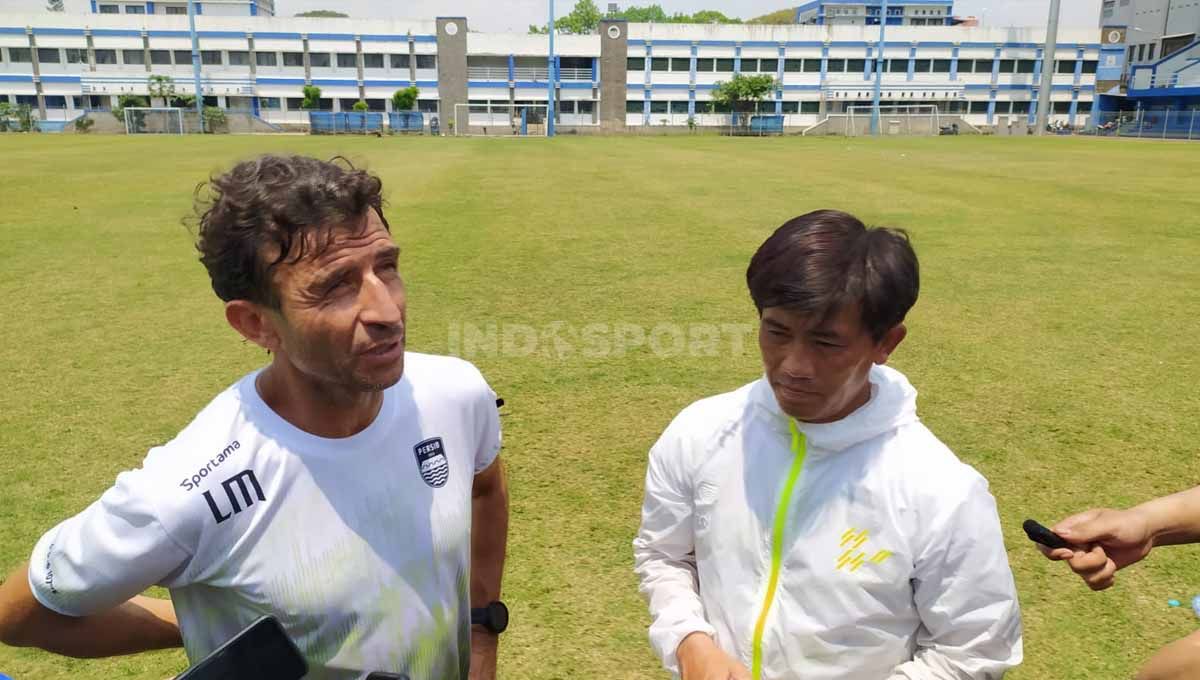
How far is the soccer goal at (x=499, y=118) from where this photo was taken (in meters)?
67.6

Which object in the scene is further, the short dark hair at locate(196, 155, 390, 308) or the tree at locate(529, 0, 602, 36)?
the tree at locate(529, 0, 602, 36)

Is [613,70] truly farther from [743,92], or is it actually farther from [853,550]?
[853,550]

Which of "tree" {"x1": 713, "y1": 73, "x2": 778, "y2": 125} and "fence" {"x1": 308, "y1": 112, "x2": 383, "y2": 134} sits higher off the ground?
"tree" {"x1": 713, "y1": 73, "x2": 778, "y2": 125}

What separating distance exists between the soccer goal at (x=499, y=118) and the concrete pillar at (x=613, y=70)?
17.7ft

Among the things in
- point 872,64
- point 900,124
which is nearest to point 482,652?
point 900,124

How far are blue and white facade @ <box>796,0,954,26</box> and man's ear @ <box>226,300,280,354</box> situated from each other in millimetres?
117019

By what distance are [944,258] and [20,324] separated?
9992mm

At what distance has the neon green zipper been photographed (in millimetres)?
1836

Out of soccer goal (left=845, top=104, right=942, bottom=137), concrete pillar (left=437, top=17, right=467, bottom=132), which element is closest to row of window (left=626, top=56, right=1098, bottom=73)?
soccer goal (left=845, top=104, right=942, bottom=137)

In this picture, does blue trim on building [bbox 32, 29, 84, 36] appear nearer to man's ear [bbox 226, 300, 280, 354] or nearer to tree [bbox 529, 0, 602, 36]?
tree [bbox 529, 0, 602, 36]

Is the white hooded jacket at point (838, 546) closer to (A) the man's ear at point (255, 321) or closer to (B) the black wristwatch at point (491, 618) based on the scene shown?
(B) the black wristwatch at point (491, 618)

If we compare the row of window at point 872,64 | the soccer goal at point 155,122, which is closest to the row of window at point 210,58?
the soccer goal at point 155,122

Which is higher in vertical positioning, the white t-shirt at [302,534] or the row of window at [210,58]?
the row of window at [210,58]

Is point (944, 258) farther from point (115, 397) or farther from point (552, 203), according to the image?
point (115, 397)
